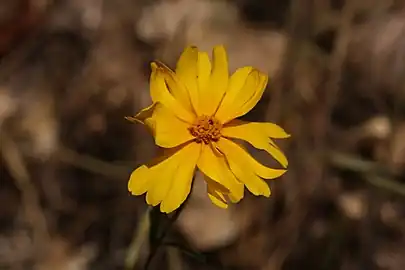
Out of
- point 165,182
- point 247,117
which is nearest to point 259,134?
point 165,182

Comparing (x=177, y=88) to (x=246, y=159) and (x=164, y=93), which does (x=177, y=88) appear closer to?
(x=164, y=93)

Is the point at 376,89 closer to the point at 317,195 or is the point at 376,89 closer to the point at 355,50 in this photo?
the point at 355,50

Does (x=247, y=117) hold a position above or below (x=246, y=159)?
below

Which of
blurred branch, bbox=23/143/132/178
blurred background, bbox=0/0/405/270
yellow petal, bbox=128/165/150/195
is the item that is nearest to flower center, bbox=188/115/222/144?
yellow petal, bbox=128/165/150/195

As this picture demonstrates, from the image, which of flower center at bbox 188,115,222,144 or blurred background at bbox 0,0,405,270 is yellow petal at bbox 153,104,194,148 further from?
blurred background at bbox 0,0,405,270

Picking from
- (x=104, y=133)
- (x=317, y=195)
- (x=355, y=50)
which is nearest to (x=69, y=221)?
(x=104, y=133)

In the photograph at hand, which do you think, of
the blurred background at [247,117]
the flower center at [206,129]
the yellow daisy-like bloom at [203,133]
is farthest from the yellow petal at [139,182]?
the blurred background at [247,117]
